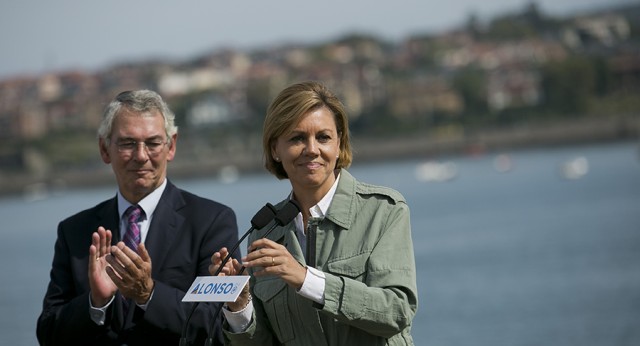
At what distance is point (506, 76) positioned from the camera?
11469cm

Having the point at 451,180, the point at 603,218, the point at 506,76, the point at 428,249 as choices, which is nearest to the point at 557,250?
the point at 428,249

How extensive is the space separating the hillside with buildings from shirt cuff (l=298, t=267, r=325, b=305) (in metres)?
78.7

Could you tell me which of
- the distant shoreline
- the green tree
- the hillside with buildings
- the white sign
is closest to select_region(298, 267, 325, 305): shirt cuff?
the white sign

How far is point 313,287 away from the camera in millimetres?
2432

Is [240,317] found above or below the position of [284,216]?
below

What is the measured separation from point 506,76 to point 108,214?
371 feet

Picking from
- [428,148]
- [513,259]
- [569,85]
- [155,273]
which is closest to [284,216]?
[155,273]

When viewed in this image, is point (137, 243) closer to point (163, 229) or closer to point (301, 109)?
point (163, 229)

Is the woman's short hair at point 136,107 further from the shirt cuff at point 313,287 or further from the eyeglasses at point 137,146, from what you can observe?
the shirt cuff at point 313,287

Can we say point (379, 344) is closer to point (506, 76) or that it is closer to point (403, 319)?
point (403, 319)

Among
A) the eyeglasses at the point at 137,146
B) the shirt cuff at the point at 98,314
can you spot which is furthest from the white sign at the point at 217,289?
the eyeglasses at the point at 137,146

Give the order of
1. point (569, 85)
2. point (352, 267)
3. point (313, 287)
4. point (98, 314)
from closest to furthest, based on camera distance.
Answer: point (313, 287)
point (352, 267)
point (98, 314)
point (569, 85)

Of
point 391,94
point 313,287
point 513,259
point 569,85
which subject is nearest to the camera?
point 313,287

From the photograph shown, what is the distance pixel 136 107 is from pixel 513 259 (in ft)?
86.4
